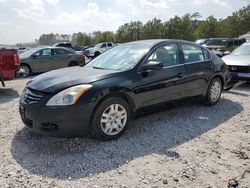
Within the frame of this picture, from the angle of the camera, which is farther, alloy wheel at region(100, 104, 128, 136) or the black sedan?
alloy wheel at region(100, 104, 128, 136)

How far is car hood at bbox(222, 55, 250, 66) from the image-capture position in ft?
28.9

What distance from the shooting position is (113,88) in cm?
436

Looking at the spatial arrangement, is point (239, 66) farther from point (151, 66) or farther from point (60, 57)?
point (60, 57)

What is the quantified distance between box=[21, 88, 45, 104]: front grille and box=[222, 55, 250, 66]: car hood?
6.55 meters

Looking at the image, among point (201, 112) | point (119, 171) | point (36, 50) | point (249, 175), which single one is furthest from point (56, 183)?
point (36, 50)

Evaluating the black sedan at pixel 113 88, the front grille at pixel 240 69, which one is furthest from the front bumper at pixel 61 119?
the front grille at pixel 240 69

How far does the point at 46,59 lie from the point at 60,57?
76 cm

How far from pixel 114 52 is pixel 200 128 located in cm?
209

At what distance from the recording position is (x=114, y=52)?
561 cm

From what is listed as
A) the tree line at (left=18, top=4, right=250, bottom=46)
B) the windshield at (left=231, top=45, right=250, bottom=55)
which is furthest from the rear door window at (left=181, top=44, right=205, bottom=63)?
the tree line at (left=18, top=4, right=250, bottom=46)

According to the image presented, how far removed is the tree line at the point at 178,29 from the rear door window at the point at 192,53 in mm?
38479

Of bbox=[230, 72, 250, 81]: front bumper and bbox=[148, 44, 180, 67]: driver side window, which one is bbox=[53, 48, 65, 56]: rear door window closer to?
bbox=[230, 72, 250, 81]: front bumper

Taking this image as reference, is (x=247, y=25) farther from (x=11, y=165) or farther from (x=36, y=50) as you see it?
(x=11, y=165)

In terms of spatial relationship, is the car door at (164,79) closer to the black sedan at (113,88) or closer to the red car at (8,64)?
the black sedan at (113,88)
